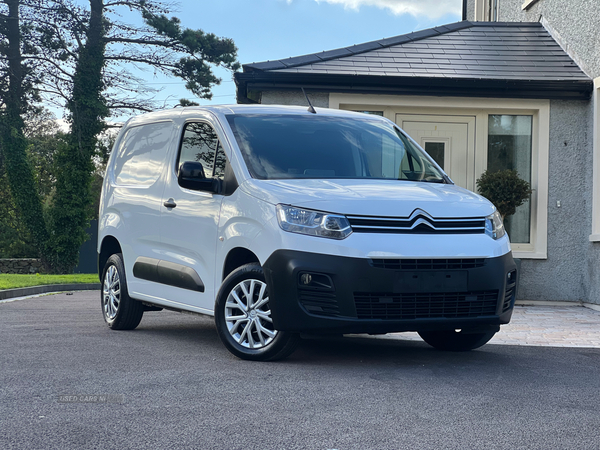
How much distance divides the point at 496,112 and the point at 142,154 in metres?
6.90

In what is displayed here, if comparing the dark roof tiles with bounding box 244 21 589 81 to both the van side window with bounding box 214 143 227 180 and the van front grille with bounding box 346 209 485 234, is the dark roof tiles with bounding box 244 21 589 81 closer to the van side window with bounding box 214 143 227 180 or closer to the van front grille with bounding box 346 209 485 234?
the van side window with bounding box 214 143 227 180

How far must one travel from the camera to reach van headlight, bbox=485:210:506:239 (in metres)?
5.79

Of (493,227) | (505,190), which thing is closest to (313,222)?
(493,227)

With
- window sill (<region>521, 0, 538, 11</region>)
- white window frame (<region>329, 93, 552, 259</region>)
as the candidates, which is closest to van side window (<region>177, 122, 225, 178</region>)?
white window frame (<region>329, 93, 552, 259</region>)

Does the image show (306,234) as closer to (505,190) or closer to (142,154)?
(142,154)

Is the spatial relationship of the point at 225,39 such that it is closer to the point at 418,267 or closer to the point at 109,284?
the point at 109,284

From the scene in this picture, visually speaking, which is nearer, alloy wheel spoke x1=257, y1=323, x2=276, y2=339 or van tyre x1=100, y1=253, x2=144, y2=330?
alloy wheel spoke x1=257, y1=323, x2=276, y2=339

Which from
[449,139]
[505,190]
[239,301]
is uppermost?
[449,139]

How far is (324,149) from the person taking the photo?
6.57 meters

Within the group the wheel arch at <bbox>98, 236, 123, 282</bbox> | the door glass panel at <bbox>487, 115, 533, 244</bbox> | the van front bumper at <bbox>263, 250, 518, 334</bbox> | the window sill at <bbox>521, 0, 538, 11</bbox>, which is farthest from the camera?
the window sill at <bbox>521, 0, 538, 11</bbox>

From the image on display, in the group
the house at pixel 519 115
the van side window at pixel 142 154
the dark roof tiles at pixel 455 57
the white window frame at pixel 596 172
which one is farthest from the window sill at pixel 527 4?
the van side window at pixel 142 154

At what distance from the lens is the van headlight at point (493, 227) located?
5.79 meters

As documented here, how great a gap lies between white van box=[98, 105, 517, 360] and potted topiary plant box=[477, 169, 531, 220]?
195 inches

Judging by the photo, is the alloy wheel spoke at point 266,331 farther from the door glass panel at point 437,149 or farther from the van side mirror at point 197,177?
the door glass panel at point 437,149
